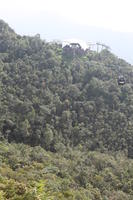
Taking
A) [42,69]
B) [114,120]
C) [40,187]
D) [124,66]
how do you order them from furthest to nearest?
[124,66] → [42,69] → [114,120] → [40,187]

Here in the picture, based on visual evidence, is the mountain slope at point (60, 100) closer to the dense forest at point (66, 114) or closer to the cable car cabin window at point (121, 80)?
the dense forest at point (66, 114)

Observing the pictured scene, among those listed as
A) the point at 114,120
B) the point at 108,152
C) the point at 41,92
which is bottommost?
the point at 108,152

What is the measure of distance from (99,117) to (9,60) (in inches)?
348

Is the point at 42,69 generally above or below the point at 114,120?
above

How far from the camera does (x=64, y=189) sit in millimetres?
16953

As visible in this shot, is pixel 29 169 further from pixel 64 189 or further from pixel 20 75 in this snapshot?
pixel 20 75

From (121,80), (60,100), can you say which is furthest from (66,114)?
(121,80)

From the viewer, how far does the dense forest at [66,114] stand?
828 inches

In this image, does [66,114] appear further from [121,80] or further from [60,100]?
[121,80]

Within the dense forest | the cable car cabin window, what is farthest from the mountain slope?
the cable car cabin window

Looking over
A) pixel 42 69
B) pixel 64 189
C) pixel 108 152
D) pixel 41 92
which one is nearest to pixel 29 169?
pixel 64 189

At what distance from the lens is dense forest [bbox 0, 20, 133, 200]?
2102 centimetres

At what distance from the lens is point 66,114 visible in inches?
1110

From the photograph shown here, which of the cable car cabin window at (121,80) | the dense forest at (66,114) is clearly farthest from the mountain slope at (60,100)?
the cable car cabin window at (121,80)
